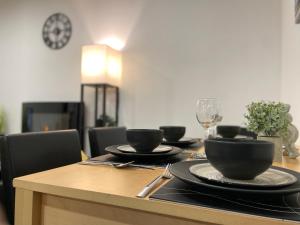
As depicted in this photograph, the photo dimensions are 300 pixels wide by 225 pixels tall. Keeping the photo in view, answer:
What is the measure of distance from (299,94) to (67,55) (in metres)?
2.51

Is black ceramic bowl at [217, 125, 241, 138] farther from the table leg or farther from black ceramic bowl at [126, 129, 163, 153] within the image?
the table leg

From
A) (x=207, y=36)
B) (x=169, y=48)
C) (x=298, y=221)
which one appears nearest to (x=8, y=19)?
(x=169, y=48)

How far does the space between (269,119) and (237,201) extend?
546 millimetres

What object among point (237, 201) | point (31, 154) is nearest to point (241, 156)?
point (237, 201)

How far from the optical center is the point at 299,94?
4.91 ft

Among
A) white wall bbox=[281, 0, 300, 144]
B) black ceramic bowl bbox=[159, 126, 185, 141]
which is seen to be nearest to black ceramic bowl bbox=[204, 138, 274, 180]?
black ceramic bowl bbox=[159, 126, 185, 141]

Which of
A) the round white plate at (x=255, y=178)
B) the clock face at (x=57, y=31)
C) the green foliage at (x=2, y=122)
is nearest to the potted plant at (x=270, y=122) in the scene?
the round white plate at (x=255, y=178)

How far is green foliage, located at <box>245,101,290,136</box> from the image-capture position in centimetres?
89

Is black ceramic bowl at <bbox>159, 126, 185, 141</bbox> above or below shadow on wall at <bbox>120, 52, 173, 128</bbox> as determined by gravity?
below

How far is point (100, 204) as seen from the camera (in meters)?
0.51

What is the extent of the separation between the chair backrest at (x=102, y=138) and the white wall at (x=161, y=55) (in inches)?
47.4

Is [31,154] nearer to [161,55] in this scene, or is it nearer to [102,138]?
[102,138]

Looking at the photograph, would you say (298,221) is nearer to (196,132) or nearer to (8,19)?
(196,132)

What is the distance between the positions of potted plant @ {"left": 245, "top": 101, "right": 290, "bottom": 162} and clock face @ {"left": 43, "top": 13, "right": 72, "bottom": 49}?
8.79ft
